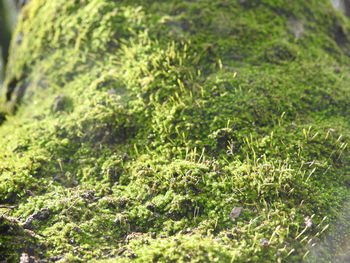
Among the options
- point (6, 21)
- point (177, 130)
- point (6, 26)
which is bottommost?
point (177, 130)

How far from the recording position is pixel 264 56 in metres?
3.68

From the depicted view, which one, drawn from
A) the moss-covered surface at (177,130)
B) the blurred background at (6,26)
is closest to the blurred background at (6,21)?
the blurred background at (6,26)

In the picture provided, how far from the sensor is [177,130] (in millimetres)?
2949

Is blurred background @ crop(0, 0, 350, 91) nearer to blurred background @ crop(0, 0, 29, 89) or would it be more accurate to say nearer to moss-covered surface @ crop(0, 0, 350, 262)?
blurred background @ crop(0, 0, 29, 89)

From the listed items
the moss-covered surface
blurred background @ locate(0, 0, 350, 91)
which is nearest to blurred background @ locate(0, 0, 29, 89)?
blurred background @ locate(0, 0, 350, 91)

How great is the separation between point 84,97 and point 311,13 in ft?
10.8

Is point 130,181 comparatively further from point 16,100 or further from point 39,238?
point 16,100

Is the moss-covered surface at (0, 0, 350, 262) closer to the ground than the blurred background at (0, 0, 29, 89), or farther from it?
closer to the ground

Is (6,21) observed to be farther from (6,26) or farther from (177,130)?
(177,130)

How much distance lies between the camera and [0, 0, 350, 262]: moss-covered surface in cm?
228

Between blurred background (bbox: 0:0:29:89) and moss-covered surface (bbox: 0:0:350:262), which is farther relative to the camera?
blurred background (bbox: 0:0:29:89)

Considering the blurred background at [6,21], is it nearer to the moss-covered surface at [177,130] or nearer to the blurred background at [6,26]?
the blurred background at [6,26]

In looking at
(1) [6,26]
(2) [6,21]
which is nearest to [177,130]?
(1) [6,26]

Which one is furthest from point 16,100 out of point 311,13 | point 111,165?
point 311,13
